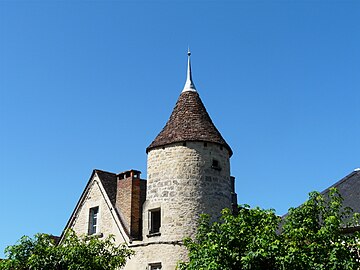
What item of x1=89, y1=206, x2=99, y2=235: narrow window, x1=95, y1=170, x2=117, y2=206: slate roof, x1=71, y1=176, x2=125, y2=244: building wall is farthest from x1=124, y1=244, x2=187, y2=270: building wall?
x1=89, y1=206, x2=99, y2=235: narrow window

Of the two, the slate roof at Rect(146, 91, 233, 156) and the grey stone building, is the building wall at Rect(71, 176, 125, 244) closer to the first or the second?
the grey stone building

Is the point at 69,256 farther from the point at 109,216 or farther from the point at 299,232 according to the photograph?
the point at 299,232

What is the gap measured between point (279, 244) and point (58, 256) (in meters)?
8.23

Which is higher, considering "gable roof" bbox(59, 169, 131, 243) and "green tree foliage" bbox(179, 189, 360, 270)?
"gable roof" bbox(59, 169, 131, 243)

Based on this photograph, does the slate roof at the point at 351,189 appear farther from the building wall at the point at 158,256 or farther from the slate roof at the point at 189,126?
the building wall at the point at 158,256

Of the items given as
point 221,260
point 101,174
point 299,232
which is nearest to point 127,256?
point 101,174

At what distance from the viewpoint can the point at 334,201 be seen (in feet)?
52.1

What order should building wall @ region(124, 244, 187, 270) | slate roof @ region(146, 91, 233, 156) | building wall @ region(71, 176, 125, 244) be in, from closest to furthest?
building wall @ region(124, 244, 187, 270)
slate roof @ region(146, 91, 233, 156)
building wall @ region(71, 176, 125, 244)

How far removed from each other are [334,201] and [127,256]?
8534 millimetres

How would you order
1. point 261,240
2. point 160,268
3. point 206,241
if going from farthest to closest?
point 160,268, point 206,241, point 261,240

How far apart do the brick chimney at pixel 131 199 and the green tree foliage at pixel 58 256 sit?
2411 millimetres

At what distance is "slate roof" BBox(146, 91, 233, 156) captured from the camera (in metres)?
21.8

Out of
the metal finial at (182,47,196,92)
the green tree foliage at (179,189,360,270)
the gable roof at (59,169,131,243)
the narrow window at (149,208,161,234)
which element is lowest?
the green tree foliage at (179,189,360,270)

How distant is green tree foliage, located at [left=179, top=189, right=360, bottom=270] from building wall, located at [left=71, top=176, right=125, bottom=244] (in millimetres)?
7411
